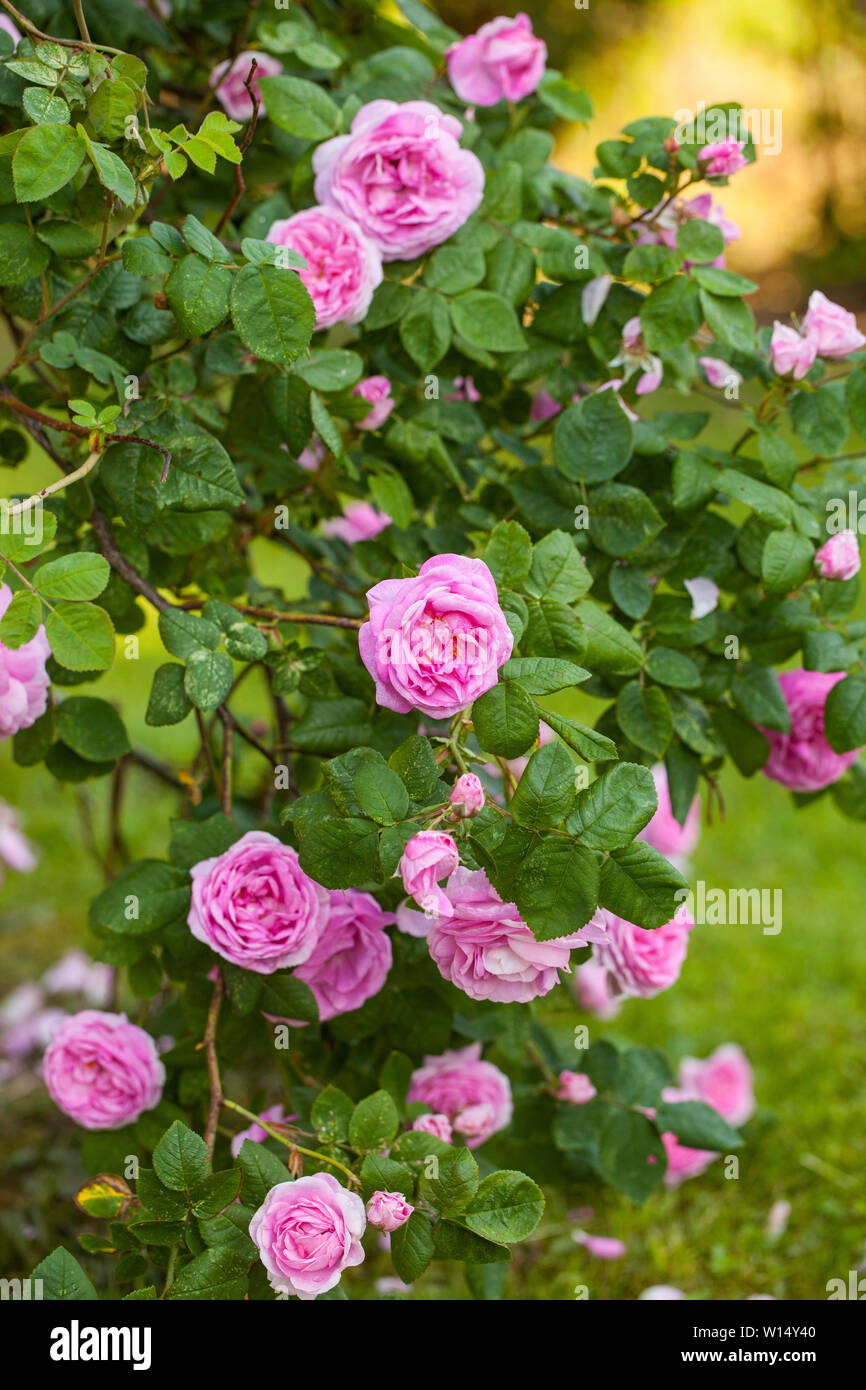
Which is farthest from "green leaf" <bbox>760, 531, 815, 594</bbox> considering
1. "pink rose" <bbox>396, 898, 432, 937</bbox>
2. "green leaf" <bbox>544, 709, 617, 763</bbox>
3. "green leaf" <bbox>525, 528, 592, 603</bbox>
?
"pink rose" <bbox>396, 898, 432, 937</bbox>

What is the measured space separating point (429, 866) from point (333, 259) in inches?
23.4

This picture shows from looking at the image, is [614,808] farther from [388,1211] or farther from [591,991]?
[591,991]

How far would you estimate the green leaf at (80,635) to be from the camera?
82 cm

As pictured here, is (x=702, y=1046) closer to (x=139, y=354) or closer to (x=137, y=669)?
(x=139, y=354)

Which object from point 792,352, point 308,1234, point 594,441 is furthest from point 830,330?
point 308,1234

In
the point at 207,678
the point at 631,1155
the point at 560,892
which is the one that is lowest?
the point at 631,1155

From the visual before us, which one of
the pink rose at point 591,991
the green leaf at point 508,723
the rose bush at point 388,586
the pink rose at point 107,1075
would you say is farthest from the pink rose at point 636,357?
the pink rose at point 591,991

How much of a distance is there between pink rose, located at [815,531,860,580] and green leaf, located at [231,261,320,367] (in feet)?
1.64

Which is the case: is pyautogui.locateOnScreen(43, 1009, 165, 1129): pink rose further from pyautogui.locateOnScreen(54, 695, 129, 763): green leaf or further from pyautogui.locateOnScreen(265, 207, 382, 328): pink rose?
pyautogui.locateOnScreen(265, 207, 382, 328): pink rose

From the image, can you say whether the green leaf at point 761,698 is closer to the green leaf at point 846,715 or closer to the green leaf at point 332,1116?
the green leaf at point 846,715

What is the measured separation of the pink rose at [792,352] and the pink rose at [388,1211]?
0.79 meters

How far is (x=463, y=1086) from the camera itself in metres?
1.26

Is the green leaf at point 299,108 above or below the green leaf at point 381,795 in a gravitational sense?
above
